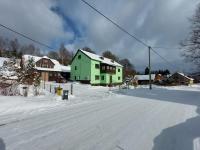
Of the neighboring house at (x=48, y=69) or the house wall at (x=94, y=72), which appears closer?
the house wall at (x=94, y=72)

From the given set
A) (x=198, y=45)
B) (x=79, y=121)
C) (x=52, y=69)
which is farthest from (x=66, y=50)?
(x=79, y=121)

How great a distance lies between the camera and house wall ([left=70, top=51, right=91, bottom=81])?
168 feet

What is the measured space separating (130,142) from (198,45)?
30.7 metres

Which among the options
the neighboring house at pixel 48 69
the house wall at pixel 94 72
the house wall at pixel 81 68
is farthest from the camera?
the neighboring house at pixel 48 69

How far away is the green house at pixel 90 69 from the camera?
5122 cm

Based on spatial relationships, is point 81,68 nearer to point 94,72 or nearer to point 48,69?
point 94,72

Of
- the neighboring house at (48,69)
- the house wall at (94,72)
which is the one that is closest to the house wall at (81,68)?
the house wall at (94,72)

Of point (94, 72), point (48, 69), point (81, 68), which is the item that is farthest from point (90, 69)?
point (48, 69)

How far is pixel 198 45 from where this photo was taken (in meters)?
32.1

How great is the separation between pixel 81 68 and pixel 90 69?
9.99ft

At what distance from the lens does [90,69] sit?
50812 mm

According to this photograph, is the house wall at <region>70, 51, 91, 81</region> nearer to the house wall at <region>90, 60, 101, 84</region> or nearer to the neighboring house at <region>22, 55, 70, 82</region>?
the house wall at <region>90, 60, 101, 84</region>

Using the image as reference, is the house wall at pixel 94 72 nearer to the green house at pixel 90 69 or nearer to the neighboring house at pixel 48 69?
the green house at pixel 90 69

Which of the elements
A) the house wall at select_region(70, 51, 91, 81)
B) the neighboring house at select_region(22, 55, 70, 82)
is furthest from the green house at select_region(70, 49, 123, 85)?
the neighboring house at select_region(22, 55, 70, 82)
